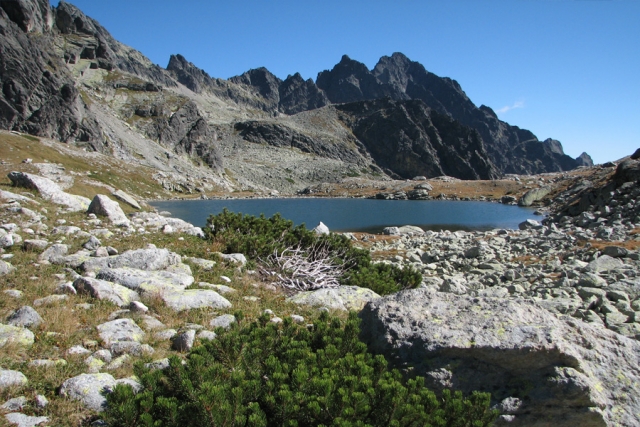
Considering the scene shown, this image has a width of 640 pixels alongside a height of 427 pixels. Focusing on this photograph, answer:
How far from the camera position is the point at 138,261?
991cm

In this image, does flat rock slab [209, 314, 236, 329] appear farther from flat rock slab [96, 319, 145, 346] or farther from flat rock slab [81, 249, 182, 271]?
flat rock slab [81, 249, 182, 271]

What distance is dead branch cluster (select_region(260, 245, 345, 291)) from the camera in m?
11.7

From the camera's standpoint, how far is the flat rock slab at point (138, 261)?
30.7 ft

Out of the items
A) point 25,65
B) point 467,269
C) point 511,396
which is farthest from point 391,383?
point 25,65

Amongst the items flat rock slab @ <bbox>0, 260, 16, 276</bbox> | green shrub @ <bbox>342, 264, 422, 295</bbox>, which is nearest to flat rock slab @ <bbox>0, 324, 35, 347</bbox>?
flat rock slab @ <bbox>0, 260, 16, 276</bbox>

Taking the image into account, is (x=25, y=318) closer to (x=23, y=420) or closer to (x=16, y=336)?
(x=16, y=336)

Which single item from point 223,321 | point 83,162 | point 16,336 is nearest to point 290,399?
point 223,321

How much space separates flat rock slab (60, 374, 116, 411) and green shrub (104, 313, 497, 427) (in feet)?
1.61

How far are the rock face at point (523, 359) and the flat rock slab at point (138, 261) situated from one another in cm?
696

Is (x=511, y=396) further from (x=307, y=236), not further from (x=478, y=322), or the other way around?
(x=307, y=236)

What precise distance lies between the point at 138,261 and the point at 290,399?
7.80 metres

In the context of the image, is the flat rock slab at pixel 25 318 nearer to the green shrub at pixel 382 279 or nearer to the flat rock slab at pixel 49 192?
the green shrub at pixel 382 279

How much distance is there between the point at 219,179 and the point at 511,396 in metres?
141

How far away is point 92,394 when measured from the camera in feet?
14.2
